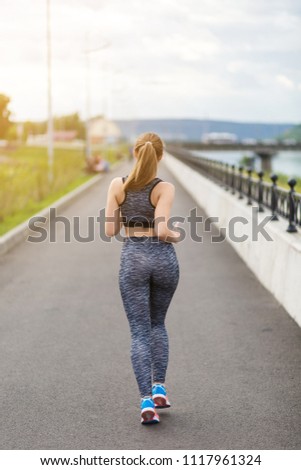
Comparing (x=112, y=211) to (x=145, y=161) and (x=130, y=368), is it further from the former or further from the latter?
(x=130, y=368)

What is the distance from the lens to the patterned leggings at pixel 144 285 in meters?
5.79

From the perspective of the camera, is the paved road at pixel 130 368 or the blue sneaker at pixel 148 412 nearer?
the paved road at pixel 130 368

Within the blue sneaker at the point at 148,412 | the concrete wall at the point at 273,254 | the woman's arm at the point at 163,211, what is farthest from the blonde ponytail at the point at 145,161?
the concrete wall at the point at 273,254

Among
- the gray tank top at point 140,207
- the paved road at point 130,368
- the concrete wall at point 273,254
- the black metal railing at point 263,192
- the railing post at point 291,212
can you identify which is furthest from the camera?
the black metal railing at point 263,192

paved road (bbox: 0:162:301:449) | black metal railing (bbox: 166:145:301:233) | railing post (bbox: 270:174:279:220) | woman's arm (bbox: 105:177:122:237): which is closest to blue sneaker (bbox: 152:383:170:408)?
paved road (bbox: 0:162:301:449)

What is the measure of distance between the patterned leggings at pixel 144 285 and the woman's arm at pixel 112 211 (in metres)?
0.12

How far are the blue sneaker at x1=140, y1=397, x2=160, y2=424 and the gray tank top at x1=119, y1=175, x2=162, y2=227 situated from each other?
1079 millimetres

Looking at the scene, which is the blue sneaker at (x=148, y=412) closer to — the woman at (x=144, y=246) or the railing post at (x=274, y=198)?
the woman at (x=144, y=246)

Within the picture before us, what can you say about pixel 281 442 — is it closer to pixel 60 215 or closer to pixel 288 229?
pixel 288 229

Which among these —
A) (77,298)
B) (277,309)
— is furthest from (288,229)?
(77,298)

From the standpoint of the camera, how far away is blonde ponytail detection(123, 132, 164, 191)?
5.59m

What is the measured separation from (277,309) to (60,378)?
343 cm

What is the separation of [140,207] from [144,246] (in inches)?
9.6

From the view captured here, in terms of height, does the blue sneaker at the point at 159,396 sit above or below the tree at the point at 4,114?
above
